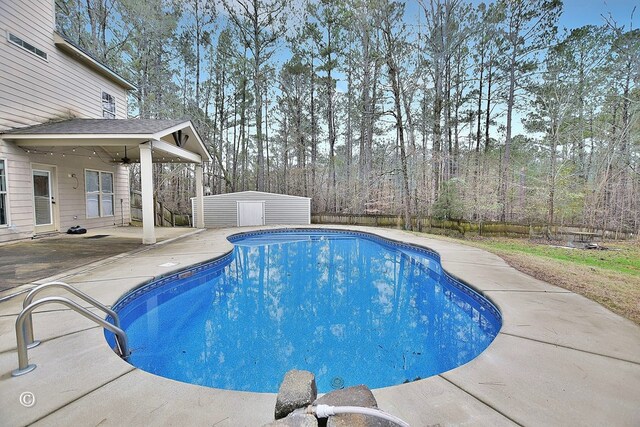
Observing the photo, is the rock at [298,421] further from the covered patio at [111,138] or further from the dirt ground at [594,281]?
the covered patio at [111,138]

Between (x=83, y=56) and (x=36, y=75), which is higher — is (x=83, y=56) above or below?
Result: above

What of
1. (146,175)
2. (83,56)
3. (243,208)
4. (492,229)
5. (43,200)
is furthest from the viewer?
(243,208)

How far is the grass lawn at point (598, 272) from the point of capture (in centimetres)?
369

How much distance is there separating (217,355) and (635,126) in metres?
14.7

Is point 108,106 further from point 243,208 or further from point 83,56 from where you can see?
point 243,208

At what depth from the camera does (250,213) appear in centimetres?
1254

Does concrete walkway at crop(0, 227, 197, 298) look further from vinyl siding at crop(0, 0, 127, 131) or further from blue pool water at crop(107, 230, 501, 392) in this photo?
vinyl siding at crop(0, 0, 127, 131)

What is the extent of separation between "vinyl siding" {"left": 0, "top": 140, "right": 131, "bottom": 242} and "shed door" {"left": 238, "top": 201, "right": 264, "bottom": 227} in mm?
4147

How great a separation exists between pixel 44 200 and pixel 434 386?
9.81 m

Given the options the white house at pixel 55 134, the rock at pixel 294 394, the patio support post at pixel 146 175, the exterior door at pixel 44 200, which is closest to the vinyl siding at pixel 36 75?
the white house at pixel 55 134

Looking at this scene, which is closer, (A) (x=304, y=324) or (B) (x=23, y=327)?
(B) (x=23, y=327)

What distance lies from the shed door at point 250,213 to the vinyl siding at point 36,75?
5929mm

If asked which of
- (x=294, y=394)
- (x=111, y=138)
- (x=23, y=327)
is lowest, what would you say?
(x=294, y=394)

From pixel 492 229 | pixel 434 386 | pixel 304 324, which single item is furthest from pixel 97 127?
pixel 492 229
